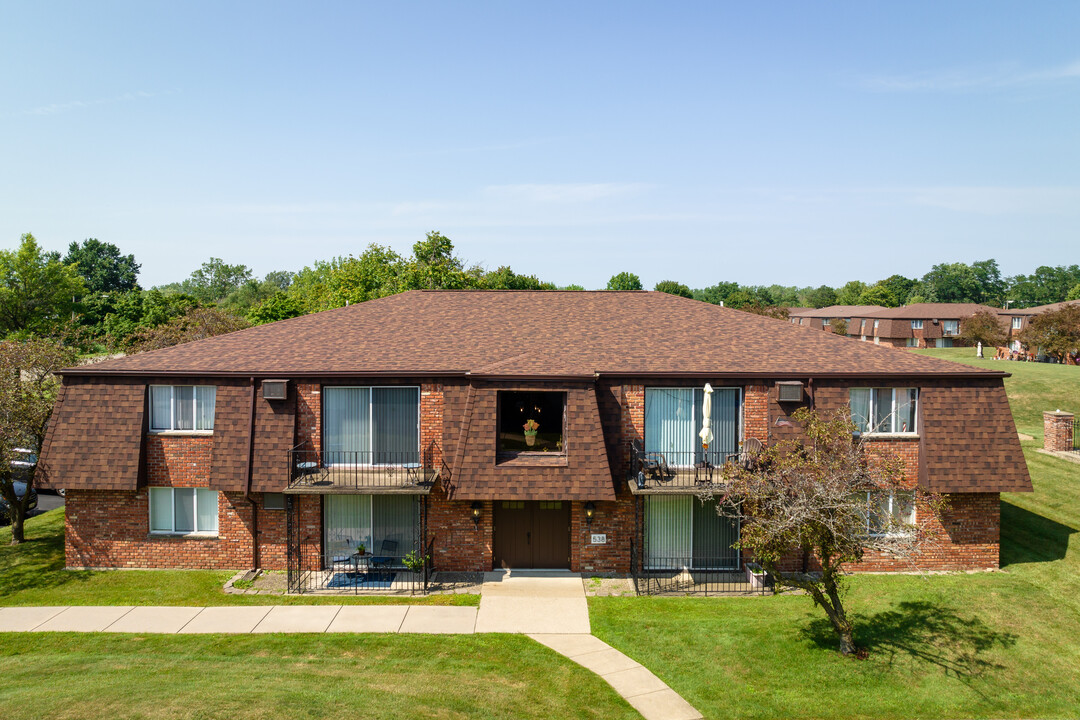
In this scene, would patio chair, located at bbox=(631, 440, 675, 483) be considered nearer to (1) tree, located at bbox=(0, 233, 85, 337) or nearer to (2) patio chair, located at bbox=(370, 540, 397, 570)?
(2) patio chair, located at bbox=(370, 540, 397, 570)

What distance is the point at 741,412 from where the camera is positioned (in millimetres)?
16781

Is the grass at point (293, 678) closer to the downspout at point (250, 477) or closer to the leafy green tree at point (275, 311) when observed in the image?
the downspout at point (250, 477)

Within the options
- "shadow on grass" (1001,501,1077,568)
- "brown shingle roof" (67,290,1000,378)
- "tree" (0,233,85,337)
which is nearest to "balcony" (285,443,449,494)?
"brown shingle roof" (67,290,1000,378)

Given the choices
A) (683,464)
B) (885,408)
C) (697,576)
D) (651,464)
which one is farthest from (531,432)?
(885,408)

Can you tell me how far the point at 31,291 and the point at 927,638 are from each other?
251 ft

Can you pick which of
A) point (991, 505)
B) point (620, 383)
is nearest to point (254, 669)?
point (620, 383)

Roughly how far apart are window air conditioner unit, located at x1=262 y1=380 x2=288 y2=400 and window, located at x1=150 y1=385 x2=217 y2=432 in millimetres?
1790

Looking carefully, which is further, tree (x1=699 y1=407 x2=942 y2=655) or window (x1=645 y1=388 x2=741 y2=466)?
window (x1=645 y1=388 x2=741 y2=466)

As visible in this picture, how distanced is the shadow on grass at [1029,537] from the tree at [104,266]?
118304 millimetres

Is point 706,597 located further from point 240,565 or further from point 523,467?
point 240,565

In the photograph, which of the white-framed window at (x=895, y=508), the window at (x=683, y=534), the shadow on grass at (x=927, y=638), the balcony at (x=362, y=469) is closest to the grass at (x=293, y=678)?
the balcony at (x=362, y=469)

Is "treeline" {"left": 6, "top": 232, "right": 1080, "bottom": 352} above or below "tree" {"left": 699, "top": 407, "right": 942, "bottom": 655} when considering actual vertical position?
above

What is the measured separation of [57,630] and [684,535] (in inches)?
594

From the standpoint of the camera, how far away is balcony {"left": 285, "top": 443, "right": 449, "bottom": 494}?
15852mm
